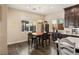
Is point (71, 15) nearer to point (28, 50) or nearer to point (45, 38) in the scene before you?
point (45, 38)

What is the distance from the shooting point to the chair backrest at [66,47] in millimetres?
1723

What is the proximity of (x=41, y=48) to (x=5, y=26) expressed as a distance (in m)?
0.86

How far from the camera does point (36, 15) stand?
1898mm

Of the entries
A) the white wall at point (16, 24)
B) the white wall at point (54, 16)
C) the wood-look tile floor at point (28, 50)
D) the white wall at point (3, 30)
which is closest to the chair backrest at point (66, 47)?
the wood-look tile floor at point (28, 50)

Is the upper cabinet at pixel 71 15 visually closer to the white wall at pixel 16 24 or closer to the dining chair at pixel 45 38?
the dining chair at pixel 45 38

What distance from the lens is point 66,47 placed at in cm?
188

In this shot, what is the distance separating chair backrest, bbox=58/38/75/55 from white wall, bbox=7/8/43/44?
645 mm

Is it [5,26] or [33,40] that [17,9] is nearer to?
[5,26]

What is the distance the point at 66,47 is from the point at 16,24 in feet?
3.51

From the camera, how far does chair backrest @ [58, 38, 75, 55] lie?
1.72 m

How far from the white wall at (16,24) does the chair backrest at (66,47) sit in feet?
2.12

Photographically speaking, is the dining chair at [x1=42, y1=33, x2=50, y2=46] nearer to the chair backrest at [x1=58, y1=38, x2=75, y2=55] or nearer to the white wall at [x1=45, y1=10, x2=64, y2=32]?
the white wall at [x1=45, y1=10, x2=64, y2=32]
